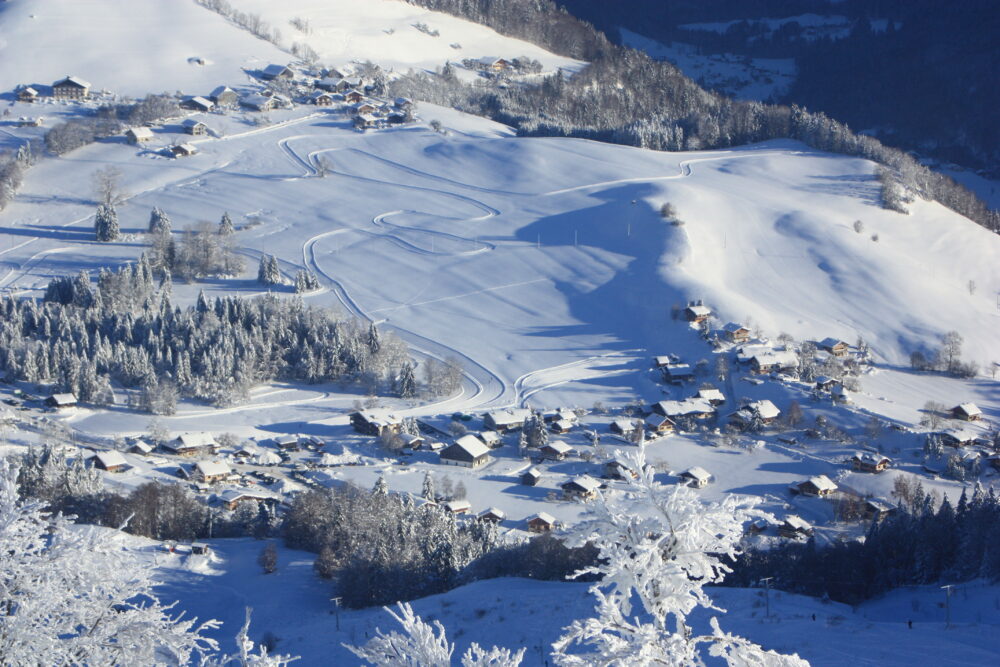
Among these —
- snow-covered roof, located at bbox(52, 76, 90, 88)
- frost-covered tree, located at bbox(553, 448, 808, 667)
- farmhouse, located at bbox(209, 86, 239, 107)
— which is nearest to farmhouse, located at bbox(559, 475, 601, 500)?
frost-covered tree, located at bbox(553, 448, 808, 667)

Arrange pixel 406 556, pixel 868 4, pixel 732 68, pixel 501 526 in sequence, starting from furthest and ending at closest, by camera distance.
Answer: pixel 868 4 → pixel 732 68 → pixel 501 526 → pixel 406 556

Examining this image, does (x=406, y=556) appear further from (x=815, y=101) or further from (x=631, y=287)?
(x=815, y=101)

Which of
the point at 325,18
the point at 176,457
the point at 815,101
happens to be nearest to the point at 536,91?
the point at 325,18

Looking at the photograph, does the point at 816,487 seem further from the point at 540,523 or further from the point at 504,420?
the point at 504,420

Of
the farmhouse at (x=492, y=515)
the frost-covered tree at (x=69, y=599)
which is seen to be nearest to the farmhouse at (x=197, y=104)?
the farmhouse at (x=492, y=515)

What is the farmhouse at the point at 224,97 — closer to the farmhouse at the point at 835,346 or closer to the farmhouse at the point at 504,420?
the farmhouse at the point at 504,420

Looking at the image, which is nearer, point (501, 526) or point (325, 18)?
point (501, 526)
